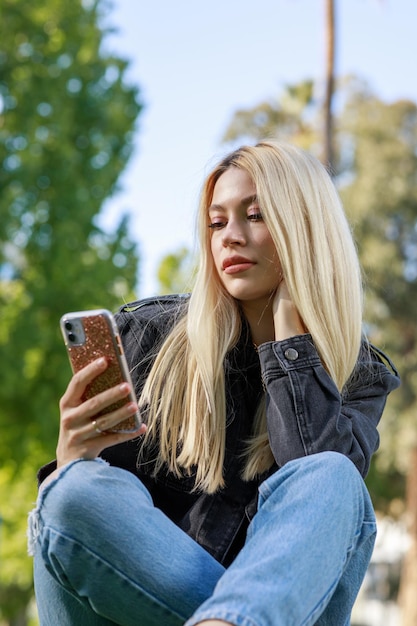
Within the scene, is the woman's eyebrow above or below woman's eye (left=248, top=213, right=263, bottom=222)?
above

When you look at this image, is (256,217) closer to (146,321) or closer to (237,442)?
(146,321)

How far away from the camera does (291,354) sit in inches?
97.9

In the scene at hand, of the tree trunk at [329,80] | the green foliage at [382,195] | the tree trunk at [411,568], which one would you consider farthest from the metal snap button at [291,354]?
the green foliage at [382,195]

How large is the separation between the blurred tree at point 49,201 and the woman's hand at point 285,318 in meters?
10.2

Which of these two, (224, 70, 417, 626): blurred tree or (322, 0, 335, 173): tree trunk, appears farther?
(224, 70, 417, 626): blurred tree

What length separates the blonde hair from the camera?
257cm

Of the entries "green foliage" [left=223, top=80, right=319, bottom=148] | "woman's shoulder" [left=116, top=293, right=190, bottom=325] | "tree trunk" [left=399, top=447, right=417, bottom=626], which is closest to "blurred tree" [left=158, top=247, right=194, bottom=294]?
"green foliage" [left=223, top=80, right=319, bottom=148]

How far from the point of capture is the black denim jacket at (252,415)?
93.4 inches

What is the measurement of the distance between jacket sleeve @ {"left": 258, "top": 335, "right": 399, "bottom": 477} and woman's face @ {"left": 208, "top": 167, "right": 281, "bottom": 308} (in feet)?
0.80

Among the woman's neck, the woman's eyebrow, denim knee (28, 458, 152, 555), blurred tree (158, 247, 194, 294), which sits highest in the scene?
the woman's eyebrow

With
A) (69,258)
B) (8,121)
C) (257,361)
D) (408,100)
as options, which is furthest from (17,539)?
(257,361)

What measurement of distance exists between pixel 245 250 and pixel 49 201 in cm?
1116

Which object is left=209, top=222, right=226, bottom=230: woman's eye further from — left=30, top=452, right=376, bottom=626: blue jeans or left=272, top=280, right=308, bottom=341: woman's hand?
left=30, top=452, right=376, bottom=626: blue jeans

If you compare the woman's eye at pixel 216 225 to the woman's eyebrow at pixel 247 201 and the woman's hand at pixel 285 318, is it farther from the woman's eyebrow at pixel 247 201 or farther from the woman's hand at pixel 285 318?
the woman's hand at pixel 285 318
